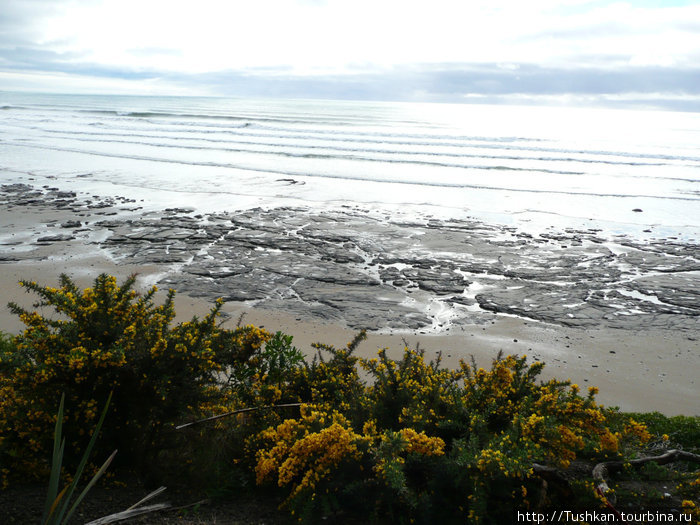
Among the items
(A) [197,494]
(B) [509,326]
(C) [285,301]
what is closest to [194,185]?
(C) [285,301]

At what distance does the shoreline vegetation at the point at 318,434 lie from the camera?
3148 mm

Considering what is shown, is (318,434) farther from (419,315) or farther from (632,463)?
(419,315)

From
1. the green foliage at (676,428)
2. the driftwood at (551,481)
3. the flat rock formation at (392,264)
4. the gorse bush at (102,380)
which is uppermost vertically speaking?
the gorse bush at (102,380)

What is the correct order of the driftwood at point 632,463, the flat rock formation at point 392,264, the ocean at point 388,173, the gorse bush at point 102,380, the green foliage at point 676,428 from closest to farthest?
the driftwood at point 632,463 < the gorse bush at point 102,380 < the green foliage at point 676,428 < the flat rock formation at point 392,264 < the ocean at point 388,173

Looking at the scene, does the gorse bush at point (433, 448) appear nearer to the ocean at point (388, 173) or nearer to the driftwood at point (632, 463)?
the driftwood at point (632, 463)

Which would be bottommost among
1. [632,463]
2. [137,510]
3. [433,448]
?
[632,463]

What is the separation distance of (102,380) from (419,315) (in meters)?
4.89

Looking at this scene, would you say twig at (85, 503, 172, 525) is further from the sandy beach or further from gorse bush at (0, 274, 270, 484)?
the sandy beach

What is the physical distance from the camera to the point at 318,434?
10.5ft

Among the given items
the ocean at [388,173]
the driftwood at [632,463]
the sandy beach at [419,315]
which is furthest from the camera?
the ocean at [388,173]

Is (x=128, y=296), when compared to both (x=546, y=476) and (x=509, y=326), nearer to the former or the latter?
(x=546, y=476)

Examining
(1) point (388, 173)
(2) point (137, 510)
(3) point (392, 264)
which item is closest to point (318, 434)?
(2) point (137, 510)

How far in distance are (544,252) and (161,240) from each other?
7.65 m

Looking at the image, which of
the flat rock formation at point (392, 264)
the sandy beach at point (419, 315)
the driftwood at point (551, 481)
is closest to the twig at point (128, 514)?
the driftwood at point (551, 481)
